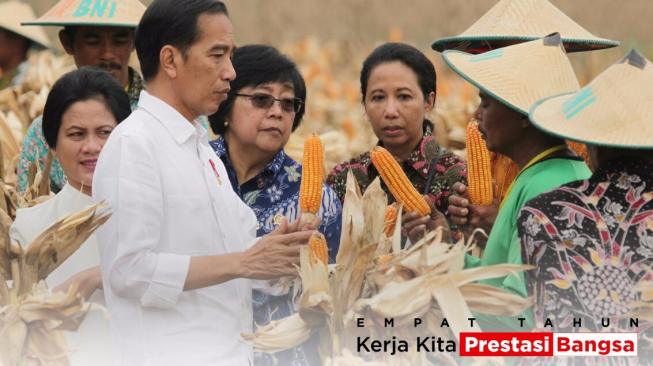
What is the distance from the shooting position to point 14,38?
18.7ft

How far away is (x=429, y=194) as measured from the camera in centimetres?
424

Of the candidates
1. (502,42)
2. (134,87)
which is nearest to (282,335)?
(502,42)

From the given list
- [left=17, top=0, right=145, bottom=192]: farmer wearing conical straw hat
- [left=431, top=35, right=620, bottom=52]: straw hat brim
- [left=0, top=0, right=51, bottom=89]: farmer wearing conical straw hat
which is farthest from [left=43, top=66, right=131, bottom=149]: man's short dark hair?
[left=0, top=0, right=51, bottom=89]: farmer wearing conical straw hat

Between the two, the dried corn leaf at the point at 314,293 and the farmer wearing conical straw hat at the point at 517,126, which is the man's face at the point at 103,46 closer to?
the farmer wearing conical straw hat at the point at 517,126

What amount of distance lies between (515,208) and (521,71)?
0.44 metres

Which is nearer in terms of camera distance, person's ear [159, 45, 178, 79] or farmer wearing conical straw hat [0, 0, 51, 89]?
person's ear [159, 45, 178, 79]

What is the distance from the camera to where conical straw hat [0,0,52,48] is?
18.5 ft

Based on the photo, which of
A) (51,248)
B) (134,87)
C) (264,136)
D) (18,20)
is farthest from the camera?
(18,20)

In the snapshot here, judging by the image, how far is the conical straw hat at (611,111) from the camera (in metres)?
3.07

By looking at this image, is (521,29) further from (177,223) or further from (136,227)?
(136,227)

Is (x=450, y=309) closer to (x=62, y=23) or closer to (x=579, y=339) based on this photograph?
(x=579, y=339)

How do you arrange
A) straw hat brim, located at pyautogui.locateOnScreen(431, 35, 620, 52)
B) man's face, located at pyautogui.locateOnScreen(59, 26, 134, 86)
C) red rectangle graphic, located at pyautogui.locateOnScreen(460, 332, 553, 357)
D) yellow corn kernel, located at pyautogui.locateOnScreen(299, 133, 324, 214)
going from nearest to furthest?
1. red rectangle graphic, located at pyautogui.locateOnScreen(460, 332, 553, 357)
2. yellow corn kernel, located at pyautogui.locateOnScreen(299, 133, 324, 214)
3. straw hat brim, located at pyautogui.locateOnScreen(431, 35, 620, 52)
4. man's face, located at pyautogui.locateOnScreen(59, 26, 134, 86)

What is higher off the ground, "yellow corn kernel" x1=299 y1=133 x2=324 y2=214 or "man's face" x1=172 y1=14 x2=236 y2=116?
"man's face" x1=172 y1=14 x2=236 y2=116

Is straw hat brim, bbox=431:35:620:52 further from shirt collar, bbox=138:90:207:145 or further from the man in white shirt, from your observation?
shirt collar, bbox=138:90:207:145
